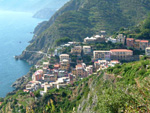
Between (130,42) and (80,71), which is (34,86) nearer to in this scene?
(80,71)

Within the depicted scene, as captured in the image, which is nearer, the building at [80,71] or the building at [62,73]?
the building at [80,71]

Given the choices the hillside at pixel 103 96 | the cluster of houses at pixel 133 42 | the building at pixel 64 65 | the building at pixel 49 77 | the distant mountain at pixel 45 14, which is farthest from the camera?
the distant mountain at pixel 45 14

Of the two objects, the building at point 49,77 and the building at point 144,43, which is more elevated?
the building at point 144,43

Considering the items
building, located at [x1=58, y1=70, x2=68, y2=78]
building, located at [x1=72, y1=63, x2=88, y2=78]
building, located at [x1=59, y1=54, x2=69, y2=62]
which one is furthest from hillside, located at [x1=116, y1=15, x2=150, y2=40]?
building, located at [x1=58, y1=70, x2=68, y2=78]

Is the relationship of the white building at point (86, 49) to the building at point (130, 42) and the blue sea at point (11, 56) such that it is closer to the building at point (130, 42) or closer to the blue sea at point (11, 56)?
the building at point (130, 42)

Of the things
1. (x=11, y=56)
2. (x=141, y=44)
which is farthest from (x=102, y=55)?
(x=11, y=56)

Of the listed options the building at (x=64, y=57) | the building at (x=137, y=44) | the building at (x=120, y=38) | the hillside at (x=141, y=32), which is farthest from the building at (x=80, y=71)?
the hillside at (x=141, y=32)
